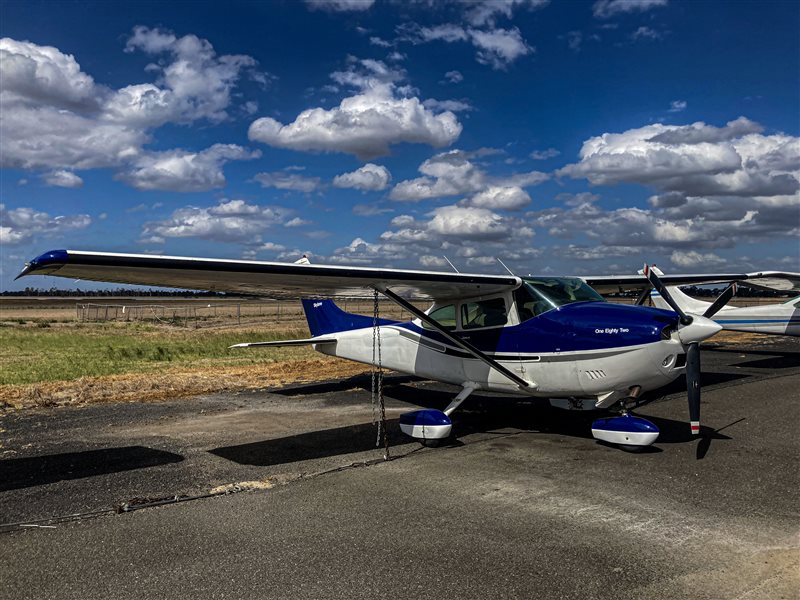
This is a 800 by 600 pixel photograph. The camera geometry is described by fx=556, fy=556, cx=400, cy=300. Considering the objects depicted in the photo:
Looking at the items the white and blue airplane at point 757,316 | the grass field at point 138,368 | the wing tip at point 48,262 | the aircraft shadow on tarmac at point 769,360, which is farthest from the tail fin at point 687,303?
the wing tip at point 48,262

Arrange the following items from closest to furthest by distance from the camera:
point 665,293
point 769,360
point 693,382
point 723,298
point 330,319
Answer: point 693,382 → point 665,293 → point 723,298 → point 330,319 → point 769,360

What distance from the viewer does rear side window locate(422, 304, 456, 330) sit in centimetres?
905

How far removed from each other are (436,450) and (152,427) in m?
4.75

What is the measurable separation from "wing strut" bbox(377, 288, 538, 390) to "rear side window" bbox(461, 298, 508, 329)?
389 millimetres

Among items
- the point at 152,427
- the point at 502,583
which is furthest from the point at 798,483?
the point at 152,427

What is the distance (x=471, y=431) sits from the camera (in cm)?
858

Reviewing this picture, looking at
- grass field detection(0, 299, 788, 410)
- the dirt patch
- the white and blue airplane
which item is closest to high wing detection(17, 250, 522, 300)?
the dirt patch

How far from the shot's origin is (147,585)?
3779mm

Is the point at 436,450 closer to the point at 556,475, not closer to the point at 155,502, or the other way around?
the point at 556,475

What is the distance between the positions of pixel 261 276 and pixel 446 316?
3415 mm

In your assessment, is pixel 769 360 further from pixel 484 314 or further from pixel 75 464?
pixel 75 464

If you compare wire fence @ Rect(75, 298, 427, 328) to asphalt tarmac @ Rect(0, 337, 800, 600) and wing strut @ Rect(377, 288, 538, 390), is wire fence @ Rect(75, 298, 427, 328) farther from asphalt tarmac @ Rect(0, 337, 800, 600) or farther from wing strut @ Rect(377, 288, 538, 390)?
asphalt tarmac @ Rect(0, 337, 800, 600)

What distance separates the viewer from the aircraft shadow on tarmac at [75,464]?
6348 mm

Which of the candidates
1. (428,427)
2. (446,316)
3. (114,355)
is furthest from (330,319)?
(114,355)
